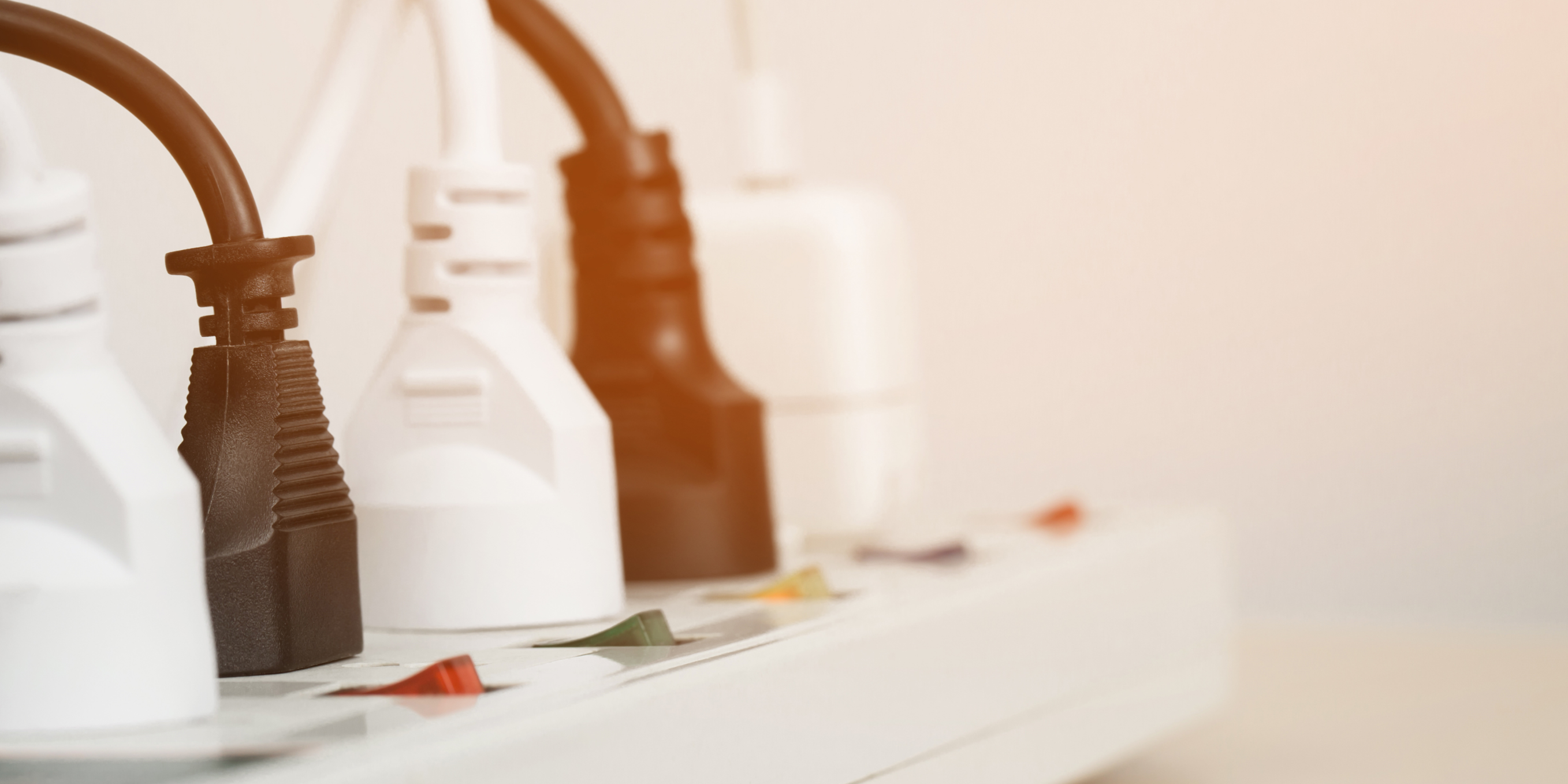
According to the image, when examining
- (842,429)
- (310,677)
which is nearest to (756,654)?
(310,677)

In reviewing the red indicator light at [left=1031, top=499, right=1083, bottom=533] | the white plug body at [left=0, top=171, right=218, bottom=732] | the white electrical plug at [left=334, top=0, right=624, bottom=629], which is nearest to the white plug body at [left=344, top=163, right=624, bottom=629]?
the white electrical plug at [left=334, top=0, right=624, bottom=629]

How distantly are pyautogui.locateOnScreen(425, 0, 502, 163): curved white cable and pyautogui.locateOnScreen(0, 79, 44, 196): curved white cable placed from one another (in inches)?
5.0

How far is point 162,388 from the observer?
53 cm

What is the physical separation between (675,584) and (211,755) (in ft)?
0.76

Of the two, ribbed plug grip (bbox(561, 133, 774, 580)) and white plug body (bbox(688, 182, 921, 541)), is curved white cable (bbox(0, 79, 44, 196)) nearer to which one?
ribbed plug grip (bbox(561, 133, 774, 580))

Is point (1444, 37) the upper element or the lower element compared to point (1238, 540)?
upper

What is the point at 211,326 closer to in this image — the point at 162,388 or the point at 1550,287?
the point at 162,388

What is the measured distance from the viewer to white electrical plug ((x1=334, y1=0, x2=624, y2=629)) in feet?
1.35

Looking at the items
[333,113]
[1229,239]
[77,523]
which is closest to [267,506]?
[77,523]

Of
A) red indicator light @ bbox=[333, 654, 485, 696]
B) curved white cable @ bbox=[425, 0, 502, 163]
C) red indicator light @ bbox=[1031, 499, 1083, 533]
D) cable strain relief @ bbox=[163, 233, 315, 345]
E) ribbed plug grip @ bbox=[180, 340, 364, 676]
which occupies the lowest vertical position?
red indicator light @ bbox=[1031, 499, 1083, 533]

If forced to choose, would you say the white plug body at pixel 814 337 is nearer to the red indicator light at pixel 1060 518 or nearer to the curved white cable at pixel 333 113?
the red indicator light at pixel 1060 518

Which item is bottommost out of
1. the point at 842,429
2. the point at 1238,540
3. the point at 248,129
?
the point at 1238,540

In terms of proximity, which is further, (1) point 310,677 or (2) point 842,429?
(2) point 842,429

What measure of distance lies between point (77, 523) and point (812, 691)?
0.52 ft
